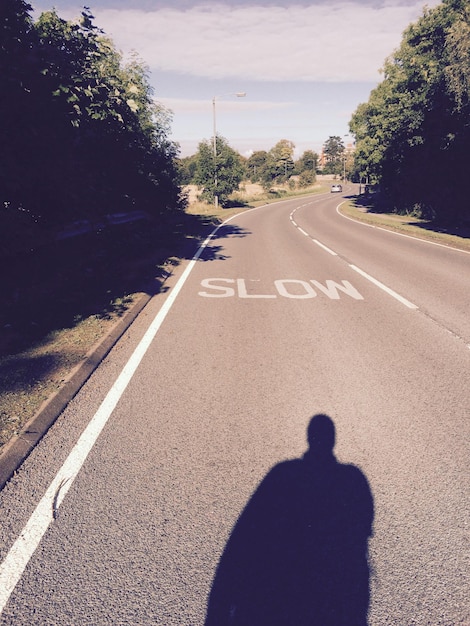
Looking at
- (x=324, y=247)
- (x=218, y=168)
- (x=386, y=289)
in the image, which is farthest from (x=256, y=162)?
(x=386, y=289)

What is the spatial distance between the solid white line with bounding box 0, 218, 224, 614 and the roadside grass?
2.00 ft

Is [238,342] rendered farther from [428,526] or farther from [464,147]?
[464,147]

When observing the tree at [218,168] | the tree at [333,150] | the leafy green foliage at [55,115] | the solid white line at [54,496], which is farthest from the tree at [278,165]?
the solid white line at [54,496]

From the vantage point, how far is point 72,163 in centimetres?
631

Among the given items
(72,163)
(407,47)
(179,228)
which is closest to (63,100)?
(72,163)

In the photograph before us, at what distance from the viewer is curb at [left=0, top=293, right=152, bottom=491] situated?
338 cm

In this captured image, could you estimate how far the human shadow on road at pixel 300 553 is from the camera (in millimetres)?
2266

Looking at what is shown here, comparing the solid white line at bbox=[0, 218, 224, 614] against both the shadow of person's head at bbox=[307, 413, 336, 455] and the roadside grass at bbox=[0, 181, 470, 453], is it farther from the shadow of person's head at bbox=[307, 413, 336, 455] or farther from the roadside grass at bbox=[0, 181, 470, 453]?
the shadow of person's head at bbox=[307, 413, 336, 455]

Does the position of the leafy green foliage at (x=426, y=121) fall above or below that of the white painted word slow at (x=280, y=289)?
above

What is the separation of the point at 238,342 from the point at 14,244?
3.86 meters

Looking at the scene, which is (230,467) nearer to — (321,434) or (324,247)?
(321,434)

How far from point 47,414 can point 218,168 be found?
33.6 meters

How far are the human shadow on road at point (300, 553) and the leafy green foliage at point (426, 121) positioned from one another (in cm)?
1815

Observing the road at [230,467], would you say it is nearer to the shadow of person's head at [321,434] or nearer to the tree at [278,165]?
the shadow of person's head at [321,434]
